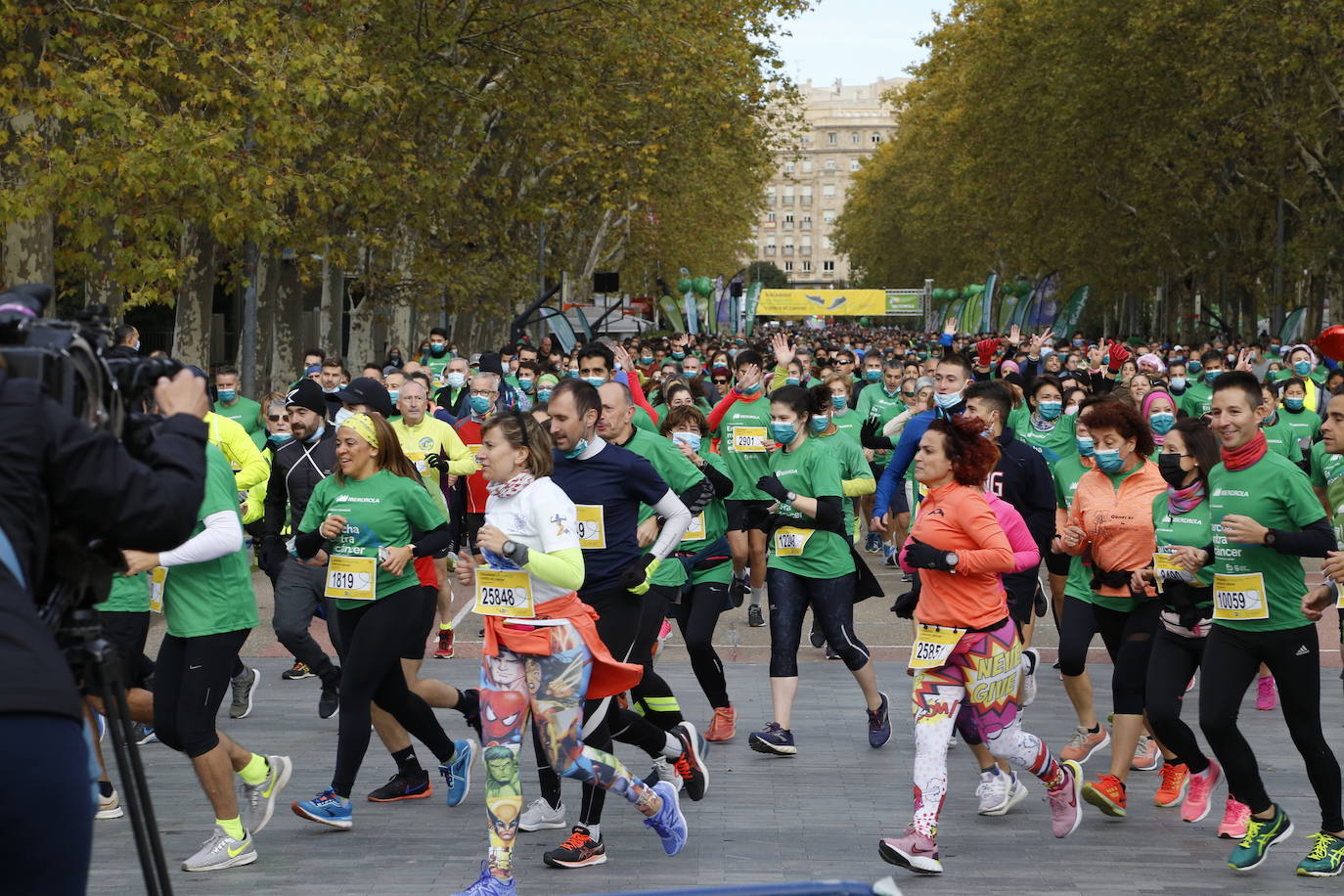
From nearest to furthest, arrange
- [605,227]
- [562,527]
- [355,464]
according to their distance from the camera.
→ [562,527], [355,464], [605,227]

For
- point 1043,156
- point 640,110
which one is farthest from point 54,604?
point 1043,156

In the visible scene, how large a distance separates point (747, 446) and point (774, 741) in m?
3.35

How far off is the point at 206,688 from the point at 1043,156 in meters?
42.5

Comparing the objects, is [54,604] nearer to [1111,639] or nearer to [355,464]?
[355,464]

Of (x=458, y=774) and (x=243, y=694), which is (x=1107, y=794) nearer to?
(x=458, y=774)

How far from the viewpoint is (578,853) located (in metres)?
6.83

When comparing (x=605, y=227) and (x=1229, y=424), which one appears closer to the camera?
(x=1229, y=424)

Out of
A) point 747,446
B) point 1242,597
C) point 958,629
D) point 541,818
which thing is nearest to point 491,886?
point 541,818

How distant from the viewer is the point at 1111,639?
8.16 m

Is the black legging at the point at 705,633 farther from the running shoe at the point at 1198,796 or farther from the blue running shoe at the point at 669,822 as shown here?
the running shoe at the point at 1198,796

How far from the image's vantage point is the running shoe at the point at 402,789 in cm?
788

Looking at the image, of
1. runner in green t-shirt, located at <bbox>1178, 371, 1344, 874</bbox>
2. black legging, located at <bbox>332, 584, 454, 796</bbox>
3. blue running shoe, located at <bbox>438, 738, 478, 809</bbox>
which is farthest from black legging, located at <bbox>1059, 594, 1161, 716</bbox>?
black legging, located at <bbox>332, 584, 454, 796</bbox>

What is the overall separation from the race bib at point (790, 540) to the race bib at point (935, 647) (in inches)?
81.6

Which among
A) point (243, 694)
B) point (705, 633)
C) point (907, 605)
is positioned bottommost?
point (243, 694)
